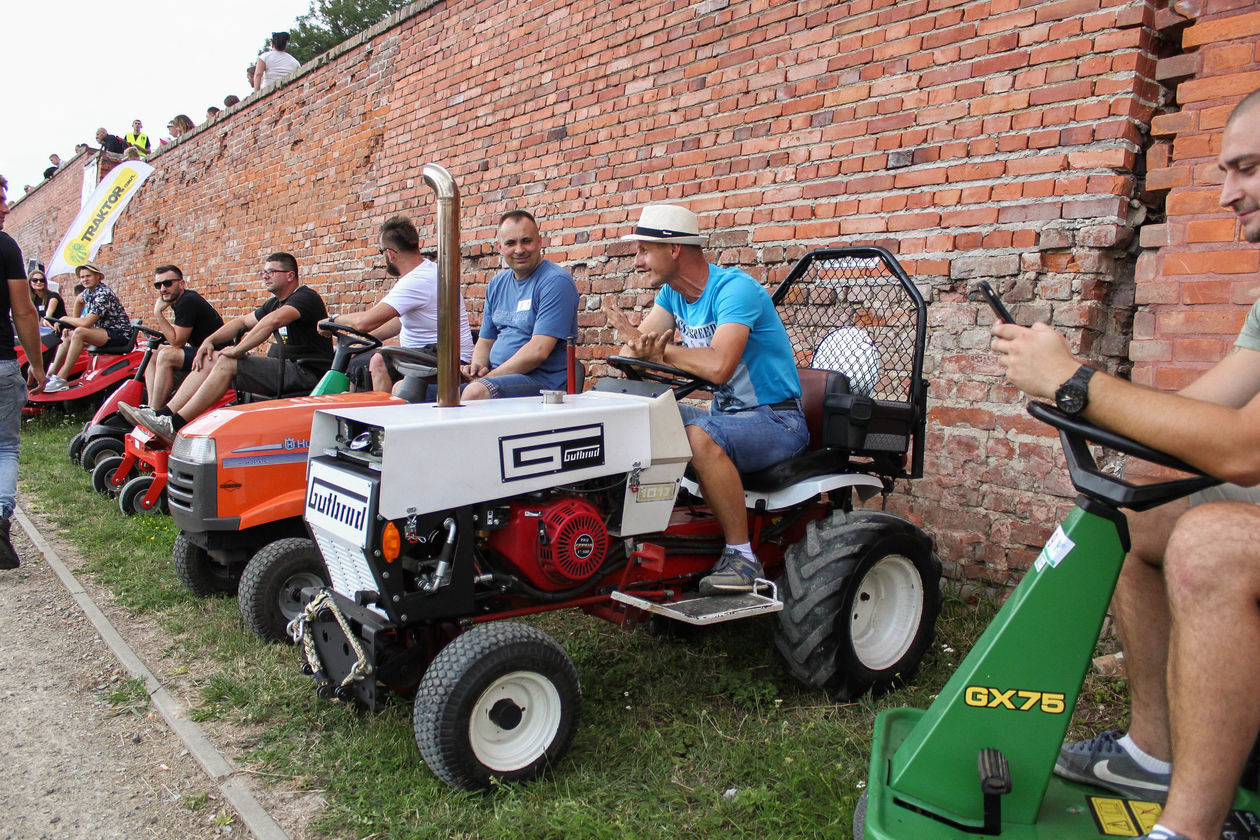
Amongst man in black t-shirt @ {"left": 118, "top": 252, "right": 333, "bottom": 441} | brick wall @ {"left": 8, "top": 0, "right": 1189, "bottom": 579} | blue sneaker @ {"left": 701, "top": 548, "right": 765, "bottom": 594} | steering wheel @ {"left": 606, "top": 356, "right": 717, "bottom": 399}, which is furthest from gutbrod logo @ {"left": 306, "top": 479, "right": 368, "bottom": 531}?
man in black t-shirt @ {"left": 118, "top": 252, "right": 333, "bottom": 441}

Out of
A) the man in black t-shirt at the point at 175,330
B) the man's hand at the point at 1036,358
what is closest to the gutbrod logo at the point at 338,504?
the man's hand at the point at 1036,358

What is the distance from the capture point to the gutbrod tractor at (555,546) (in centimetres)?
268

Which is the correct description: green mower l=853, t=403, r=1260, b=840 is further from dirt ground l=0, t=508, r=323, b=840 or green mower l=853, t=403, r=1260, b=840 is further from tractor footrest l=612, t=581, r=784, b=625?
Result: dirt ground l=0, t=508, r=323, b=840

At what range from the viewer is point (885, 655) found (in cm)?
345

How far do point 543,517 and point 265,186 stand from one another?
34.7ft

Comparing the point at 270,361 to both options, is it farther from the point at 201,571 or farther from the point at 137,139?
the point at 137,139

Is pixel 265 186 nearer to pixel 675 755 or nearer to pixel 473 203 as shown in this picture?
pixel 473 203

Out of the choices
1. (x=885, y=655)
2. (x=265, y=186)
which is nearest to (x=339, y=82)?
(x=265, y=186)

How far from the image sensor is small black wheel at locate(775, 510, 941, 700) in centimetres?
320

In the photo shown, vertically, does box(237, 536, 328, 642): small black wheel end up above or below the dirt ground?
A: above

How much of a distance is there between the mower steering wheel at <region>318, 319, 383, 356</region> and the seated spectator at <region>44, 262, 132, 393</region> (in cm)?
553

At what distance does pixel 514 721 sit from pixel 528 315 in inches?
89.4

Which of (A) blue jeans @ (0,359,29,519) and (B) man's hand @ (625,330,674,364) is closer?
(B) man's hand @ (625,330,674,364)

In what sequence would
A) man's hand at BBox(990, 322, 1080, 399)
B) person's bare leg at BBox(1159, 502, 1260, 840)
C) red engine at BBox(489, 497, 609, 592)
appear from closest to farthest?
person's bare leg at BBox(1159, 502, 1260, 840) < man's hand at BBox(990, 322, 1080, 399) < red engine at BBox(489, 497, 609, 592)
